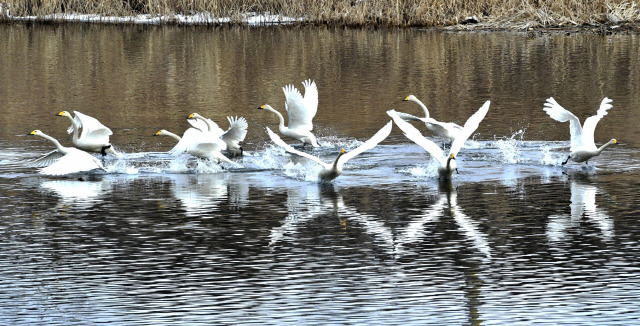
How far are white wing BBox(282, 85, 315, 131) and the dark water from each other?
0.59 m

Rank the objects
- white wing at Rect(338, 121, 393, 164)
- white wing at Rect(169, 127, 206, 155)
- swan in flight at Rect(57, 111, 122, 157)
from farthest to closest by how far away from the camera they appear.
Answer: swan in flight at Rect(57, 111, 122, 157)
white wing at Rect(169, 127, 206, 155)
white wing at Rect(338, 121, 393, 164)

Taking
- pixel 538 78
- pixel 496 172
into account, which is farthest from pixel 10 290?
pixel 538 78

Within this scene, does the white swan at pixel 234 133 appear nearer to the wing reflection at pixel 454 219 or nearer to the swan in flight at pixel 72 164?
the swan in flight at pixel 72 164

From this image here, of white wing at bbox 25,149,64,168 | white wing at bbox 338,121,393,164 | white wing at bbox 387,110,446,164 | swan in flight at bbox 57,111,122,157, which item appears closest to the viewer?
white wing at bbox 338,121,393,164

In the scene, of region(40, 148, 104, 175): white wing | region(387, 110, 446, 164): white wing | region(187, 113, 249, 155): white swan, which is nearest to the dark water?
region(40, 148, 104, 175): white wing

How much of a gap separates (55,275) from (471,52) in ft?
80.6

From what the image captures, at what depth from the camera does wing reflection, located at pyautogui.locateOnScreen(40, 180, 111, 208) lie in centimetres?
1270

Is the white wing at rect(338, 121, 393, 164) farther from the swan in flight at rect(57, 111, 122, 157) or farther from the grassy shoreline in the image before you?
the grassy shoreline

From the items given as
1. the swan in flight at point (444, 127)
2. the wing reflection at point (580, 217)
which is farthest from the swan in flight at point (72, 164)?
the wing reflection at point (580, 217)

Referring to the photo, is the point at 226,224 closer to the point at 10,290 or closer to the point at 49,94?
the point at 10,290

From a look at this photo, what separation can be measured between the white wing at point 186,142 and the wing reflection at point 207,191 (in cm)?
32

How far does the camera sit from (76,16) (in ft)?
142

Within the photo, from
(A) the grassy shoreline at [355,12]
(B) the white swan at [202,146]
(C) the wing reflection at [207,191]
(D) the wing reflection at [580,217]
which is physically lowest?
(D) the wing reflection at [580,217]

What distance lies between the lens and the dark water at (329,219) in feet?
27.6
